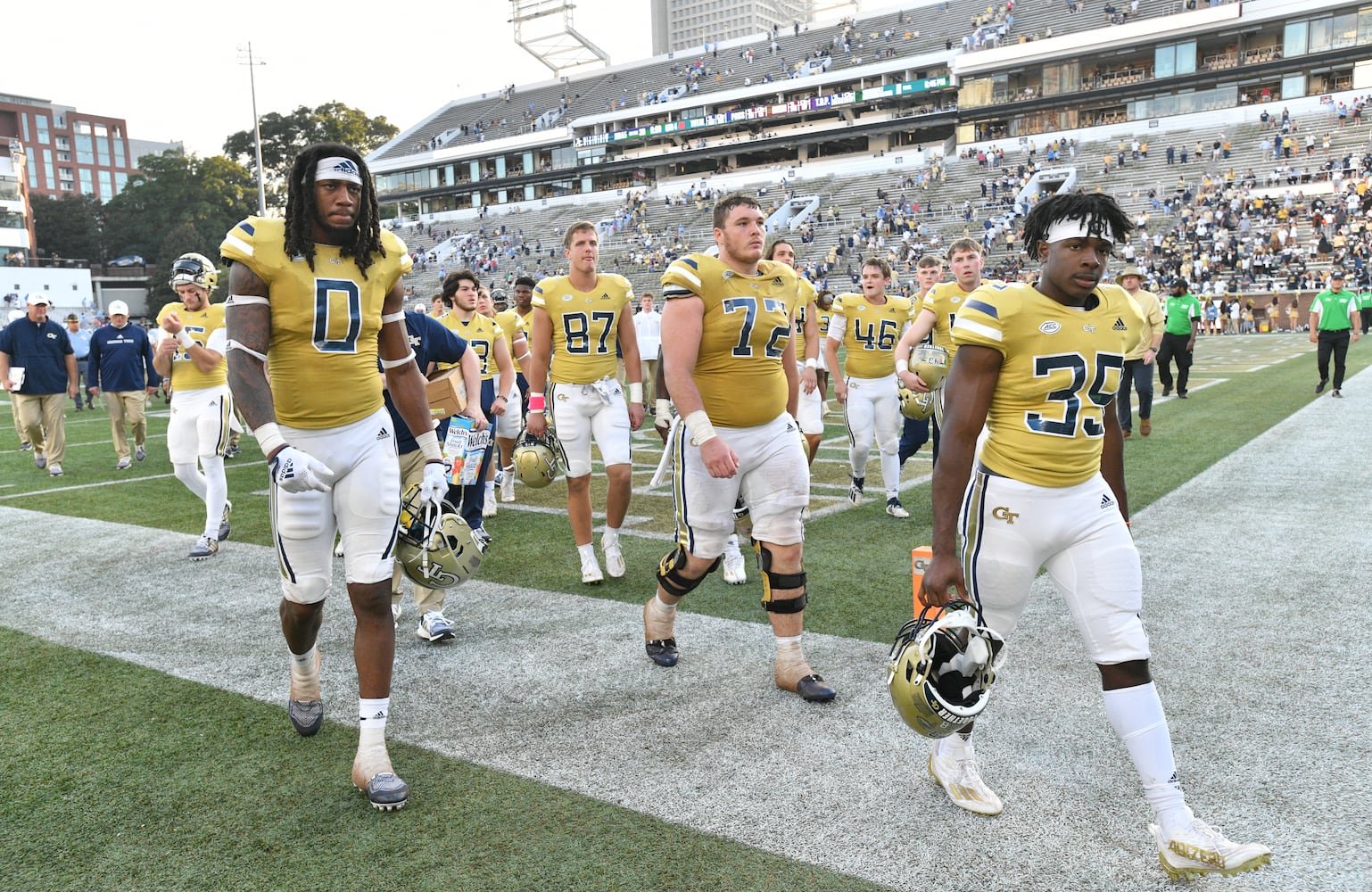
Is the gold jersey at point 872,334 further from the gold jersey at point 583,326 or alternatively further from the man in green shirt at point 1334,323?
the man in green shirt at point 1334,323

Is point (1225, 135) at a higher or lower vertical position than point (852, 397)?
higher

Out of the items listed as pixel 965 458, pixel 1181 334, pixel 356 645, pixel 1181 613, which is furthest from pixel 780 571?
pixel 1181 334

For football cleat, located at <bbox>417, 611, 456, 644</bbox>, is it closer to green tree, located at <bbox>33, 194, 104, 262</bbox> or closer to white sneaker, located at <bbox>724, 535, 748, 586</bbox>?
white sneaker, located at <bbox>724, 535, 748, 586</bbox>

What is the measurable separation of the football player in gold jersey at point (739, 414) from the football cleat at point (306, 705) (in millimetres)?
1559

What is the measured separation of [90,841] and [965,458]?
3074mm

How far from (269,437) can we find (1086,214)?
9.08 ft

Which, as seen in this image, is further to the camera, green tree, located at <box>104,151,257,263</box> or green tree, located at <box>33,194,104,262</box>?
green tree, located at <box>104,151,257,263</box>

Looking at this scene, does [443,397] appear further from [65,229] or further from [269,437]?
[65,229]

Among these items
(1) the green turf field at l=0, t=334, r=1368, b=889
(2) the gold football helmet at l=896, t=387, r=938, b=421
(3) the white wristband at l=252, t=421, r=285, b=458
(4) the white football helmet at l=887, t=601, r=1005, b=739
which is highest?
(3) the white wristband at l=252, t=421, r=285, b=458

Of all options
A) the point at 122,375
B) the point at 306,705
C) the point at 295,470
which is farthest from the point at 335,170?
the point at 122,375

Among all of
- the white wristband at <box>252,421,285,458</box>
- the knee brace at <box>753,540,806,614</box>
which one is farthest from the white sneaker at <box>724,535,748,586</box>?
the white wristband at <box>252,421,285,458</box>

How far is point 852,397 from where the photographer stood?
8.19 m

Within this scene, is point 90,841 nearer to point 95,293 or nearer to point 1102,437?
point 1102,437

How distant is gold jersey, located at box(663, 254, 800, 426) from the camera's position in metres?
4.36
